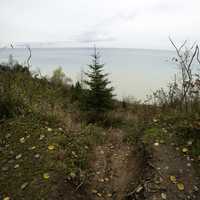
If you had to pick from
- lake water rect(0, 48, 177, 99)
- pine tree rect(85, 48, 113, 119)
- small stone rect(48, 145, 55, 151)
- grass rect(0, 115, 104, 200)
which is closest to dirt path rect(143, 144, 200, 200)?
grass rect(0, 115, 104, 200)

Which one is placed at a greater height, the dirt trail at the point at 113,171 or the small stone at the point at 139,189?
the small stone at the point at 139,189

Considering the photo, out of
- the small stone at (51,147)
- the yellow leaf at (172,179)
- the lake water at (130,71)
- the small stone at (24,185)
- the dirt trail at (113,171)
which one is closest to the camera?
the small stone at (24,185)

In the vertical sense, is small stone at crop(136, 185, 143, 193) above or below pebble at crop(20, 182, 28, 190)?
below

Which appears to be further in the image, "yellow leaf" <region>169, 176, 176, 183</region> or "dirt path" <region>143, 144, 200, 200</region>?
"yellow leaf" <region>169, 176, 176, 183</region>

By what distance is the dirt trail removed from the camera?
10.3 feet

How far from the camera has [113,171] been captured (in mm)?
3629

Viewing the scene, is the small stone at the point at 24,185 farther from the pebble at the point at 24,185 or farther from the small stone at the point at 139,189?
the small stone at the point at 139,189

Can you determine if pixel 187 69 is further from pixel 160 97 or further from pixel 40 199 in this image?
pixel 40 199

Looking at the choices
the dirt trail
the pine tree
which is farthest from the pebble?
the pine tree

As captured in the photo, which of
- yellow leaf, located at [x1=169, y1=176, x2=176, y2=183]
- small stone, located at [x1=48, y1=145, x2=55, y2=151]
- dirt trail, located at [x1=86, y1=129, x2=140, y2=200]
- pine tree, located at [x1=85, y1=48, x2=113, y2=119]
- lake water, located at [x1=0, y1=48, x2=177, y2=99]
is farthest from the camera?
lake water, located at [x1=0, y1=48, x2=177, y2=99]

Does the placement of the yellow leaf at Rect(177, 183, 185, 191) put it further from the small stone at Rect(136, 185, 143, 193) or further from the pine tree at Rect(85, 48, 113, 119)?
the pine tree at Rect(85, 48, 113, 119)

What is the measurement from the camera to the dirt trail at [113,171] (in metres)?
3.15

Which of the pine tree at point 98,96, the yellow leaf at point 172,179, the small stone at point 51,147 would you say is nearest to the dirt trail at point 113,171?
the yellow leaf at point 172,179

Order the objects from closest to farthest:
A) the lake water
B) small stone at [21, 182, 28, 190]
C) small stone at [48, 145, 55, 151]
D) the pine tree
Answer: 1. small stone at [21, 182, 28, 190]
2. small stone at [48, 145, 55, 151]
3. the pine tree
4. the lake water
